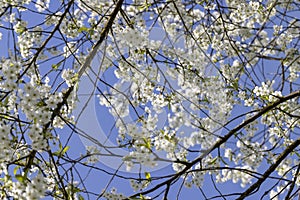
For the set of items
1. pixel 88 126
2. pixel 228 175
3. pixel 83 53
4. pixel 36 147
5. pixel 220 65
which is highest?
pixel 220 65

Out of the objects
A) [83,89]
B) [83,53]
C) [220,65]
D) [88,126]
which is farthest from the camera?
[220,65]

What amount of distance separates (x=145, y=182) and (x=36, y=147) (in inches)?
29.5

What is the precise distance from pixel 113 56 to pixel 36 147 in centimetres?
137

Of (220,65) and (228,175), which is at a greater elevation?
(220,65)

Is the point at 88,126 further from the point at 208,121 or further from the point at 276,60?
the point at 276,60

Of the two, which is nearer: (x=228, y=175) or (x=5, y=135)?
(x=5, y=135)

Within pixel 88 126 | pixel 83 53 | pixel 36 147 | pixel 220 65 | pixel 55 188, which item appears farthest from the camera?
pixel 220 65

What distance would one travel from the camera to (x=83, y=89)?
2609 millimetres

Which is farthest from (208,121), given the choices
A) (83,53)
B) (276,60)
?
(83,53)

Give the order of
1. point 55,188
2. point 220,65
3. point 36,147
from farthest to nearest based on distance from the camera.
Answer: point 220,65, point 55,188, point 36,147

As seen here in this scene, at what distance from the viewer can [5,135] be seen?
1826 millimetres

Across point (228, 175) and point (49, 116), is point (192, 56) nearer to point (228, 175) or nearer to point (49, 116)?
point (228, 175)

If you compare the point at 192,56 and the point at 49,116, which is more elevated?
the point at 192,56

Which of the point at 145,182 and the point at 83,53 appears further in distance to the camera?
the point at 83,53
